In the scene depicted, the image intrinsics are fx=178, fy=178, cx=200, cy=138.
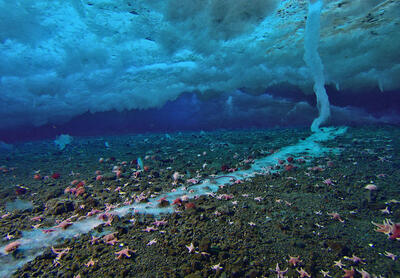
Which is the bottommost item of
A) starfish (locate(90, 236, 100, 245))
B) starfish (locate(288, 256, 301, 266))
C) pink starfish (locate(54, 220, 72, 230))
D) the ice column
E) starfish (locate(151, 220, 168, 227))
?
starfish (locate(288, 256, 301, 266))

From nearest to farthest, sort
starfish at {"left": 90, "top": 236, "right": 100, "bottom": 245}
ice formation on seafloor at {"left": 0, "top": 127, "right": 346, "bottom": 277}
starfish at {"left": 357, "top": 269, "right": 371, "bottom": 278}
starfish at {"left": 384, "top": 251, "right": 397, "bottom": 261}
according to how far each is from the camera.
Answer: starfish at {"left": 357, "top": 269, "right": 371, "bottom": 278} → starfish at {"left": 384, "top": 251, "right": 397, "bottom": 261} → ice formation on seafloor at {"left": 0, "top": 127, "right": 346, "bottom": 277} → starfish at {"left": 90, "top": 236, "right": 100, "bottom": 245}

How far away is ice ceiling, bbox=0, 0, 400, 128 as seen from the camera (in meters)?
14.3

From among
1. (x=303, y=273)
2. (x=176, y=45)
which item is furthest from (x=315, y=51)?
(x=303, y=273)

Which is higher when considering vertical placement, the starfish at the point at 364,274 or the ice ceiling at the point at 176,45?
the ice ceiling at the point at 176,45

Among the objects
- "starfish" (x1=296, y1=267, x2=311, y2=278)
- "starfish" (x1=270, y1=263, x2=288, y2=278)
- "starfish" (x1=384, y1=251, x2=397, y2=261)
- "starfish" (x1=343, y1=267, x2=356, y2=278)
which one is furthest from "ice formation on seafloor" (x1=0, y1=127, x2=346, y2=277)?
"starfish" (x1=384, y1=251, x2=397, y2=261)

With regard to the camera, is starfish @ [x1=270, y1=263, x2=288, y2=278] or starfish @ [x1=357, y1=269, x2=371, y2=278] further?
starfish @ [x1=270, y1=263, x2=288, y2=278]

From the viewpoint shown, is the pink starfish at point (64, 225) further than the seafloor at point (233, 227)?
Yes

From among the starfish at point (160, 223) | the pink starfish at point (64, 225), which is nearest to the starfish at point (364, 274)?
the starfish at point (160, 223)

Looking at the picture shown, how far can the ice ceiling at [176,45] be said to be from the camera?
14332mm

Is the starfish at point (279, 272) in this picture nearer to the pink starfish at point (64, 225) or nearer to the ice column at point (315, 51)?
the pink starfish at point (64, 225)

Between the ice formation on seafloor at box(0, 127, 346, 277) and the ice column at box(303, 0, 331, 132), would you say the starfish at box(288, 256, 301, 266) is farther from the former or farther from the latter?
the ice column at box(303, 0, 331, 132)

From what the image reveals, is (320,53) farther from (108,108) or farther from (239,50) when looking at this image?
(108,108)

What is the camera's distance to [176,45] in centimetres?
2038

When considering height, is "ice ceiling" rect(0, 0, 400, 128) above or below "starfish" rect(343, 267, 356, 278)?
above
